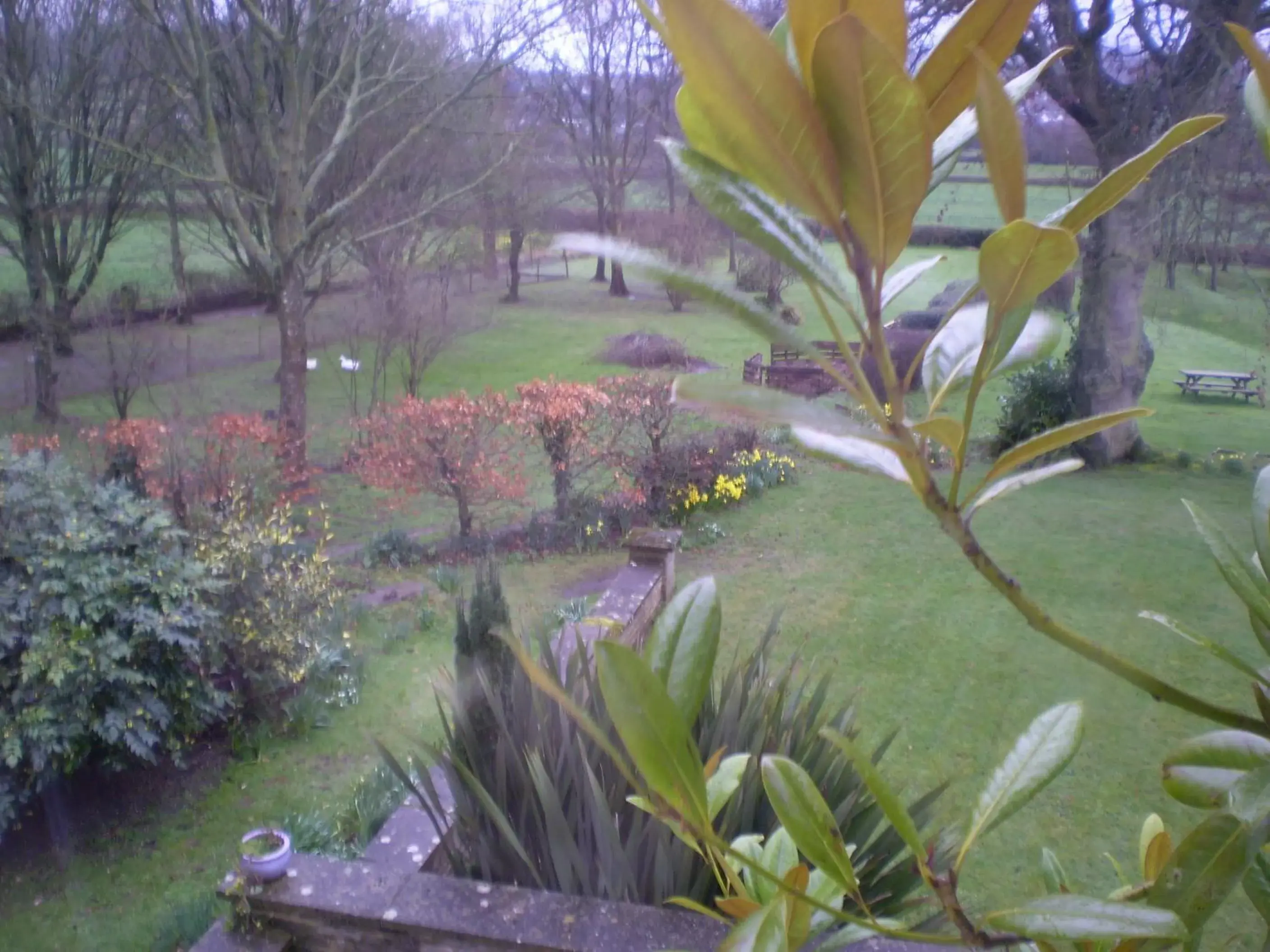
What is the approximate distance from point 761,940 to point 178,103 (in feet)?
23.9

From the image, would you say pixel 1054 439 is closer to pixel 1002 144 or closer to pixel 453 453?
pixel 1002 144

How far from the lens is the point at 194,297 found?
6.68 m

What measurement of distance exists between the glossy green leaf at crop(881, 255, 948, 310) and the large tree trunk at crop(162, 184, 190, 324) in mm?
6912

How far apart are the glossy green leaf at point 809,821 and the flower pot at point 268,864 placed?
5.18 ft

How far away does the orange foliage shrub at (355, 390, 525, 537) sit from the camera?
507cm

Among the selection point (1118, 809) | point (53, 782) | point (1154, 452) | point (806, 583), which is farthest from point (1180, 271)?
point (53, 782)

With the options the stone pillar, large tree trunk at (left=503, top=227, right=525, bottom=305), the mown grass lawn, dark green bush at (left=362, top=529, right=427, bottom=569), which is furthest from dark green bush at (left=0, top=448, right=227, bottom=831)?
large tree trunk at (left=503, top=227, right=525, bottom=305)

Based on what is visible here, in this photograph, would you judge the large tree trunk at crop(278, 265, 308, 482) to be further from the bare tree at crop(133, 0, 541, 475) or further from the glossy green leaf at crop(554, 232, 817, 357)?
the glossy green leaf at crop(554, 232, 817, 357)

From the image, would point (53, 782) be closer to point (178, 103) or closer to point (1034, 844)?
point (1034, 844)

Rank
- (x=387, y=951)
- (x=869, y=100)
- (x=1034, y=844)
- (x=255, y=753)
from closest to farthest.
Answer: (x=869, y=100)
(x=387, y=951)
(x=1034, y=844)
(x=255, y=753)

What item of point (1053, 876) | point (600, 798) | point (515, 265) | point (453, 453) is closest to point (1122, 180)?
point (1053, 876)

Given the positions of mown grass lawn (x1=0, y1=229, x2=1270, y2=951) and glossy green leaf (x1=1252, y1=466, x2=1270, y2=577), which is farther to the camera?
mown grass lawn (x1=0, y1=229, x2=1270, y2=951)

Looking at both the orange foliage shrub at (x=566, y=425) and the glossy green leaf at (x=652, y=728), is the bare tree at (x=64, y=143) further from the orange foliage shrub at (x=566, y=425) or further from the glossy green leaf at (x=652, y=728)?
the glossy green leaf at (x=652, y=728)

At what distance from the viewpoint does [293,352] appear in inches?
259
